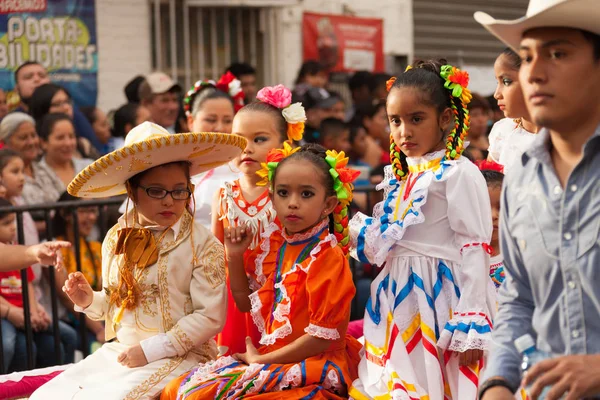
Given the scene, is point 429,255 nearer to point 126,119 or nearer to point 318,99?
point 126,119

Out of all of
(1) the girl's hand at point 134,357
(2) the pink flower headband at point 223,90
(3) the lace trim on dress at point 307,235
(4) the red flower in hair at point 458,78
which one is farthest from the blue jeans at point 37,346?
(4) the red flower in hair at point 458,78

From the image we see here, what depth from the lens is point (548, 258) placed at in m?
2.47

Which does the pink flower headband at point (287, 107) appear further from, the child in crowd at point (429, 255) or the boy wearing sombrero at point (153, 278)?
the child in crowd at point (429, 255)

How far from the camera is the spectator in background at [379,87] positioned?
11141mm

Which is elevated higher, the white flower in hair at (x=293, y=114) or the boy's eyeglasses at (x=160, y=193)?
the white flower in hair at (x=293, y=114)

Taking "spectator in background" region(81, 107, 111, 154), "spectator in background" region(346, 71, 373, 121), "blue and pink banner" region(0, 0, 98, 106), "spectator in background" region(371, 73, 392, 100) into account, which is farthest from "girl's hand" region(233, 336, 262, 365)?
"spectator in background" region(346, 71, 373, 121)

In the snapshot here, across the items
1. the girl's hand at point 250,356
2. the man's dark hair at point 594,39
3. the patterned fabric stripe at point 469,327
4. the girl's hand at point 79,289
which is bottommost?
the girl's hand at point 250,356

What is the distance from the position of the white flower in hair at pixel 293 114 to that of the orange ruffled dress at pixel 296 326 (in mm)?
765

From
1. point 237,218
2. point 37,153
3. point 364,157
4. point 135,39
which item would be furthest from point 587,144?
point 135,39

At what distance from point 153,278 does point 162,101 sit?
4.60 metres

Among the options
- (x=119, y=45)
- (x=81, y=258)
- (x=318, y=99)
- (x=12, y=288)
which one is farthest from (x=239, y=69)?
(x=12, y=288)

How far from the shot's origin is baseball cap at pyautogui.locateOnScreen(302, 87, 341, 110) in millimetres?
9430

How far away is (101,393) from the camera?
3.97m

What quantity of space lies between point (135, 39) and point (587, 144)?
849 centimetres
